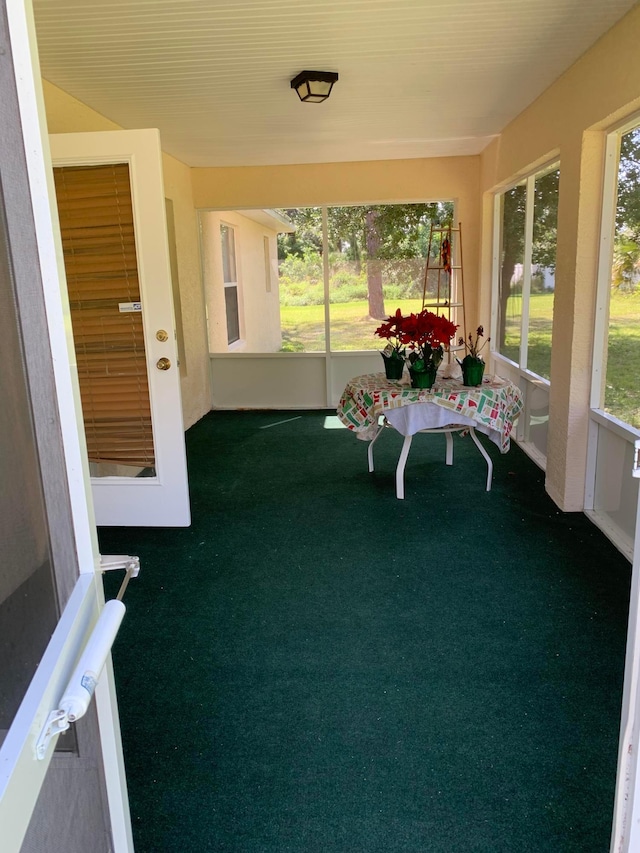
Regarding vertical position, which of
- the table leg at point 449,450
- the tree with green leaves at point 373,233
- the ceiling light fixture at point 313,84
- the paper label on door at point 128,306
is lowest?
the table leg at point 449,450

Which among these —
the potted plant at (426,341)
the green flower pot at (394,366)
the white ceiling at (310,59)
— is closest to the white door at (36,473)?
the white ceiling at (310,59)

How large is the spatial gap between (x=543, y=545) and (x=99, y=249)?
2815mm

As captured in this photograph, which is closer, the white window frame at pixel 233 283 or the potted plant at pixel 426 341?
the potted plant at pixel 426 341

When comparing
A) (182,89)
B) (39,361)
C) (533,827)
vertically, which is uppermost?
(182,89)

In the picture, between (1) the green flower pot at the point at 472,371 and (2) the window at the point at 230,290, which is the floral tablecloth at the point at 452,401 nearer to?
(1) the green flower pot at the point at 472,371

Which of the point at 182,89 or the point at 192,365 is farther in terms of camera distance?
the point at 192,365

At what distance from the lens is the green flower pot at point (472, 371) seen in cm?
386

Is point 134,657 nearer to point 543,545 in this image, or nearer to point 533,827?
point 533,827

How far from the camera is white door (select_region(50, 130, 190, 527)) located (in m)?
3.19

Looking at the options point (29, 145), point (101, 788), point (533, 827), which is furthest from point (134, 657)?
point (29, 145)

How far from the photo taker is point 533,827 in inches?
64.7

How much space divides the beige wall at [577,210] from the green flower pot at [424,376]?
750mm

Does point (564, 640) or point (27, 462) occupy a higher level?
point (27, 462)

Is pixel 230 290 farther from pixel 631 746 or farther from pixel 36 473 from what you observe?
pixel 631 746
